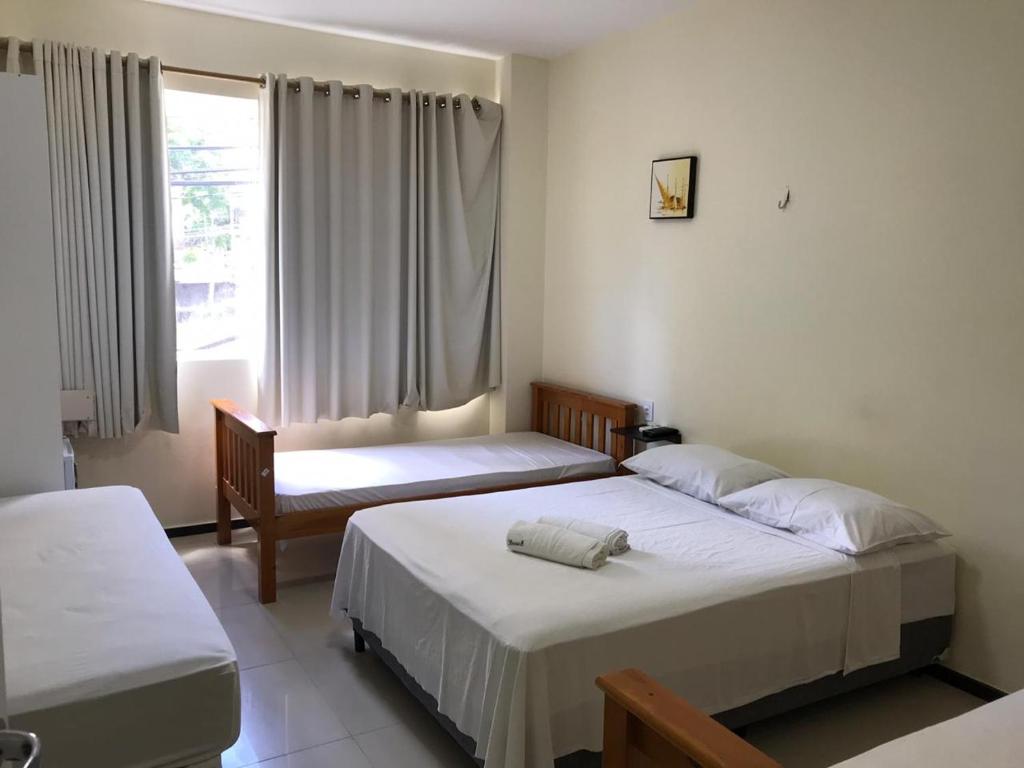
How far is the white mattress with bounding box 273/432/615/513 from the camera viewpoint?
3.44 metres

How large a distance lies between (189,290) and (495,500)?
1.94 m

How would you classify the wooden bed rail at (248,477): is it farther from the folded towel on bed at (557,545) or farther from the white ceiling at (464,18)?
the white ceiling at (464,18)

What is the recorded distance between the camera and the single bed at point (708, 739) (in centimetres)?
130

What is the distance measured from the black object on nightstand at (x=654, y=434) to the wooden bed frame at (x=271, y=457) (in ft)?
0.39

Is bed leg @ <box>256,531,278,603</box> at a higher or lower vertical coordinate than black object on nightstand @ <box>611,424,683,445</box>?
lower

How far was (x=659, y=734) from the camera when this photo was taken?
1389 mm

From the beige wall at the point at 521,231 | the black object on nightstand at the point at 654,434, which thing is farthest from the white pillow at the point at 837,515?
the beige wall at the point at 521,231

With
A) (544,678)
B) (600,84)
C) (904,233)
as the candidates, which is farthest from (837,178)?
(544,678)

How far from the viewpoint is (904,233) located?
110 inches

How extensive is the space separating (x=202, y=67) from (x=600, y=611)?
3136mm

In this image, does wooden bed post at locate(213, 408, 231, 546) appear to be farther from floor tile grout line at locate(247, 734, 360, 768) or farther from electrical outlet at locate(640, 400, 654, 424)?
electrical outlet at locate(640, 400, 654, 424)

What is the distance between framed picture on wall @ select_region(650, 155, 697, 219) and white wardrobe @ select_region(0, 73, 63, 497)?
8.19ft

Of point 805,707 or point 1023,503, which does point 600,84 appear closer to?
point 1023,503

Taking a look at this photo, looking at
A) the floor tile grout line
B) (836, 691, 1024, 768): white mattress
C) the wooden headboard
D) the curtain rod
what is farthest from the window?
(836, 691, 1024, 768): white mattress
